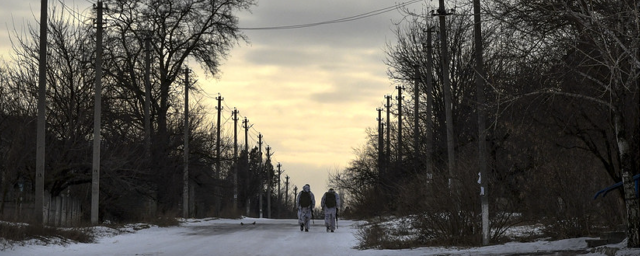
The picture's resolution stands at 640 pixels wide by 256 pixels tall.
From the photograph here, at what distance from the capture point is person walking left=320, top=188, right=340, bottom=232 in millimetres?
30594

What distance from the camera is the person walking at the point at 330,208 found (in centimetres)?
3059

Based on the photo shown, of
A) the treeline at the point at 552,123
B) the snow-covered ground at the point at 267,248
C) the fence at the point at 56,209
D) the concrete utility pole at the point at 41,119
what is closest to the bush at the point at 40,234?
the snow-covered ground at the point at 267,248

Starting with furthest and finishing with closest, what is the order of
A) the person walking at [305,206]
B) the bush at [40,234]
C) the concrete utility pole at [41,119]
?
the person walking at [305,206] → the concrete utility pole at [41,119] → the bush at [40,234]

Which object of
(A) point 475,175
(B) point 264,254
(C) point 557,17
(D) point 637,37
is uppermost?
(C) point 557,17

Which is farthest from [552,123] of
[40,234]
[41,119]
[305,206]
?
[305,206]

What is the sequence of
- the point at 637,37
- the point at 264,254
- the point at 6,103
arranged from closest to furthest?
1. the point at 637,37
2. the point at 264,254
3. the point at 6,103

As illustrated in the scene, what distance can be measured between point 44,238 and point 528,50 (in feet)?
42.3

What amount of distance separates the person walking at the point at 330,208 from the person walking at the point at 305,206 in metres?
0.55

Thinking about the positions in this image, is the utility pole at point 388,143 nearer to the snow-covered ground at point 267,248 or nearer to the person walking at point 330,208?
the person walking at point 330,208

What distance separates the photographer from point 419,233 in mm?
20828

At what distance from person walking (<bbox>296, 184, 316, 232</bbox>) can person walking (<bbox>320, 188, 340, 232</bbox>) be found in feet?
1.82

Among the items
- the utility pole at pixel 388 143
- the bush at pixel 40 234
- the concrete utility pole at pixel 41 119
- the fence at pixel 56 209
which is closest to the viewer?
the bush at pixel 40 234

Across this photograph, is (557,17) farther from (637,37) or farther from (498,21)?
(637,37)

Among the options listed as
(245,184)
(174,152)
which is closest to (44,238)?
(174,152)
